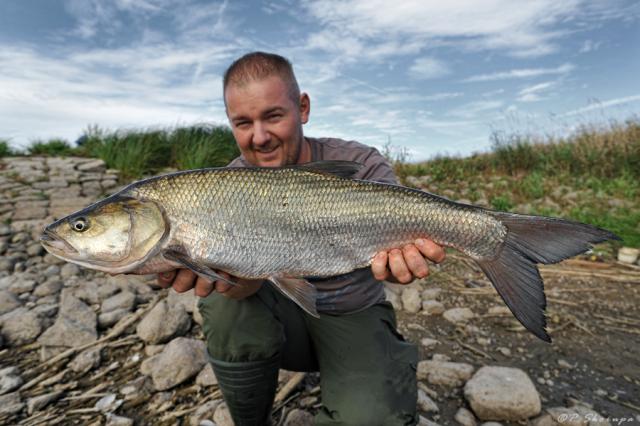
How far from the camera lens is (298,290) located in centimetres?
243

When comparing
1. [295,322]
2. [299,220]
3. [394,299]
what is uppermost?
[299,220]

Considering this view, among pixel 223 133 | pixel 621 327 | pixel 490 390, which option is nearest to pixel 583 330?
pixel 621 327

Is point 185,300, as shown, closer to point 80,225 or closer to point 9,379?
point 9,379

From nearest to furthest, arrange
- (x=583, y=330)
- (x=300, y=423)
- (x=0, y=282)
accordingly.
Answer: (x=300, y=423)
(x=583, y=330)
(x=0, y=282)

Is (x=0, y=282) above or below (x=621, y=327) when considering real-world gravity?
below

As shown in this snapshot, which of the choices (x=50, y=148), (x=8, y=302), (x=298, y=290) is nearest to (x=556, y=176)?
(x=298, y=290)

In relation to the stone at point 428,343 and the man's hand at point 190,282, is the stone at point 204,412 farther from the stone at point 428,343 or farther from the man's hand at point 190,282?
the stone at point 428,343

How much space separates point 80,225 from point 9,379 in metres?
2.07

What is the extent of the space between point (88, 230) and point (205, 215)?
26.0 inches

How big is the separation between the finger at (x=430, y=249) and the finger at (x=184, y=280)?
1.38 meters

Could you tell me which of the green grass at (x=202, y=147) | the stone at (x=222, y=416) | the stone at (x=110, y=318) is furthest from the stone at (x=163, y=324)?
the green grass at (x=202, y=147)

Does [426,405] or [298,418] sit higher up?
[426,405]

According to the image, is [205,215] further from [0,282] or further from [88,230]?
[0,282]

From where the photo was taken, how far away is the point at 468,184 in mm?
10039
